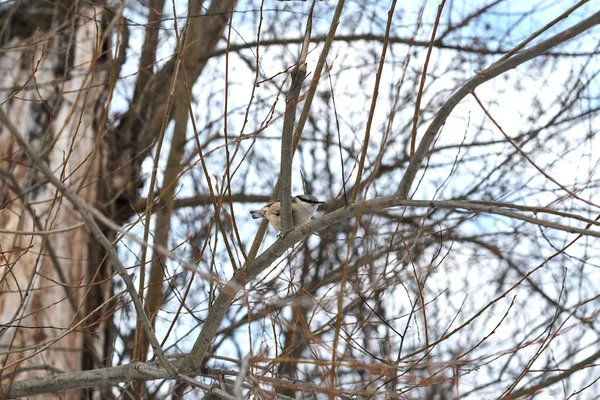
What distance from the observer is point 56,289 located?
4.73 m

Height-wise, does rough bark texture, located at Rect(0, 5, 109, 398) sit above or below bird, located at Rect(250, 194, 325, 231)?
above

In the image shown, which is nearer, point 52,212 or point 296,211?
point 296,211

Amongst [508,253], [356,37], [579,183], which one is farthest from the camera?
[356,37]

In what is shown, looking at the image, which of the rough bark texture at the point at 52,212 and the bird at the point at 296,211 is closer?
the bird at the point at 296,211

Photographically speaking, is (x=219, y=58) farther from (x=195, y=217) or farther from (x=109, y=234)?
(x=109, y=234)

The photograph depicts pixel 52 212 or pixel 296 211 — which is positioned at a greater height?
pixel 52 212

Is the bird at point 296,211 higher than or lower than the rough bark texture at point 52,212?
lower

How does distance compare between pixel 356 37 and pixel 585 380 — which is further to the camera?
pixel 356 37

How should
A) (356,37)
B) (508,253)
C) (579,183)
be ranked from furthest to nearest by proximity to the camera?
(356,37) < (508,253) < (579,183)

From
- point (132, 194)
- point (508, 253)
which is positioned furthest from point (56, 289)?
point (508, 253)

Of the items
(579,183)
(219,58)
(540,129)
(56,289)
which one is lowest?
(579,183)

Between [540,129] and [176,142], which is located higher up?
[176,142]

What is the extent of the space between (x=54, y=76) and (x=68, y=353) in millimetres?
2212

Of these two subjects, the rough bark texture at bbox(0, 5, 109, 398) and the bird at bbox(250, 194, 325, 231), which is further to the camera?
the rough bark texture at bbox(0, 5, 109, 398)
